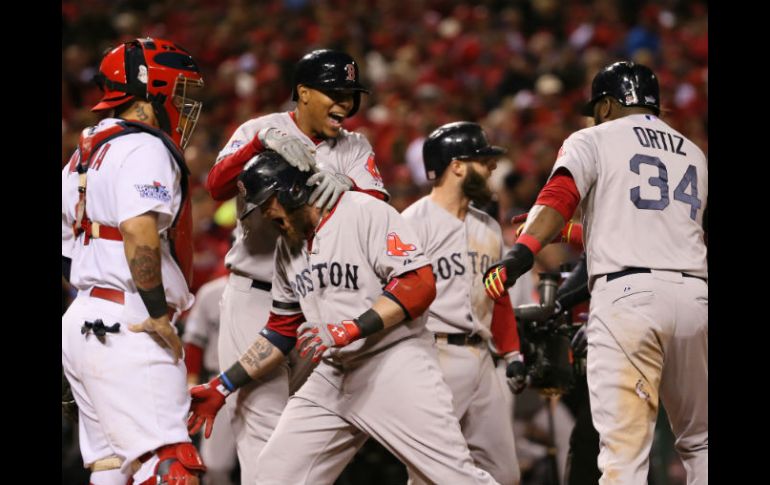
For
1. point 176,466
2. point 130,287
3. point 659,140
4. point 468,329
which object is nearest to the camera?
→ point 176,466

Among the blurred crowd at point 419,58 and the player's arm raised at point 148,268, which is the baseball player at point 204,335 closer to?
the blurred crowd at point 419,58

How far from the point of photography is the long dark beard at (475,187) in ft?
19.8

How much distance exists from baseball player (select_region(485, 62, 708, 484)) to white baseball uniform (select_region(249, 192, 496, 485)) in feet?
1.47

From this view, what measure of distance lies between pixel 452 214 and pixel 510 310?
653 millimetres

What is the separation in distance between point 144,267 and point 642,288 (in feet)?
6.78

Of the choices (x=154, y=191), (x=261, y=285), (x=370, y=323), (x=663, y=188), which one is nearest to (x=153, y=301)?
(x=154, y=191)

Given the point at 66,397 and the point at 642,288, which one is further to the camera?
the point at 66,397

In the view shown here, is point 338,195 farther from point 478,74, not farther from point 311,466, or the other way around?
point 478,74

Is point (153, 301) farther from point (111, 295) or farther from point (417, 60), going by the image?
point (417, 60)

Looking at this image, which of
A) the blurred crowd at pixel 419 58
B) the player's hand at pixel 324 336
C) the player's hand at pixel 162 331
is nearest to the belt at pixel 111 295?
the player's hand at pixel 162 331

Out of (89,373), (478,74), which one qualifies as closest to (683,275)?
(89,373)

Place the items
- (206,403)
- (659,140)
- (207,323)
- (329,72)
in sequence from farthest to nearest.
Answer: (207,323), (329,72), (206,403), (659,140)

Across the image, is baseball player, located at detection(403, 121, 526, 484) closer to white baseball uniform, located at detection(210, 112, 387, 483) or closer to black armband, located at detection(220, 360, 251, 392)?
white baseball uniform, located at detection(210, 112, 387, 483)

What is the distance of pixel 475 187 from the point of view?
606 centimetres
